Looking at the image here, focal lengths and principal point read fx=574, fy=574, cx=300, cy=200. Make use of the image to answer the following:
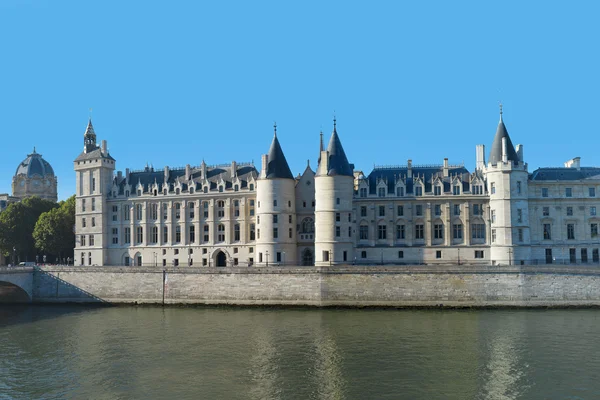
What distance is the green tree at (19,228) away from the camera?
88000mm

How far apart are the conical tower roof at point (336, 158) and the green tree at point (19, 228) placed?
51.6 m

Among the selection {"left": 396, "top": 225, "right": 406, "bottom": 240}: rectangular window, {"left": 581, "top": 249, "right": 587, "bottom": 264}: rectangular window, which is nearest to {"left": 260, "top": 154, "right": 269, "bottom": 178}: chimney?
{"left": 396, "top": 225, "right": 406, "bottom": 240}: rectangular window

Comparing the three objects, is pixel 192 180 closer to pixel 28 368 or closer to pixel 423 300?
pixel 423 300

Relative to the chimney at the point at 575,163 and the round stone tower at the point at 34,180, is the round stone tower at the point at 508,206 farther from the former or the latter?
the round stone tower at the point at 34,180

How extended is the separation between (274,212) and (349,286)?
1459 cm

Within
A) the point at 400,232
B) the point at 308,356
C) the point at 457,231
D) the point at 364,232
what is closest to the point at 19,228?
the point at 364,232

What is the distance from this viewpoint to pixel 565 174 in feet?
220

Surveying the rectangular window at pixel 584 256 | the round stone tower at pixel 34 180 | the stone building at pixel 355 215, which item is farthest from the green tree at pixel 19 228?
the rectangular window at pixel 584 256

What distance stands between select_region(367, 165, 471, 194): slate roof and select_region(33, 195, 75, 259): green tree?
4516 cm

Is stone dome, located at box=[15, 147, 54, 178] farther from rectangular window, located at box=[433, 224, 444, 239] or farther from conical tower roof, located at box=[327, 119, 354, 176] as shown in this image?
rectangular window, located at box=[433, 224, 444, 239]

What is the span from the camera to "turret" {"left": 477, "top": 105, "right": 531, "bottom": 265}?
63.3 metres

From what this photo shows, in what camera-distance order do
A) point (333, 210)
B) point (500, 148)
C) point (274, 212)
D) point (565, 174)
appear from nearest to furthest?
point (333, 210) < point (500, 148) < point (565, 174) < point (274, 212)

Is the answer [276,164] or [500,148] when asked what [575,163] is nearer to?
[500,148]

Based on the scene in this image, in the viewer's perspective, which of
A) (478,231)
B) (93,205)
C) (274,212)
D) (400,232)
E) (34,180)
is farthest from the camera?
(34,180)
